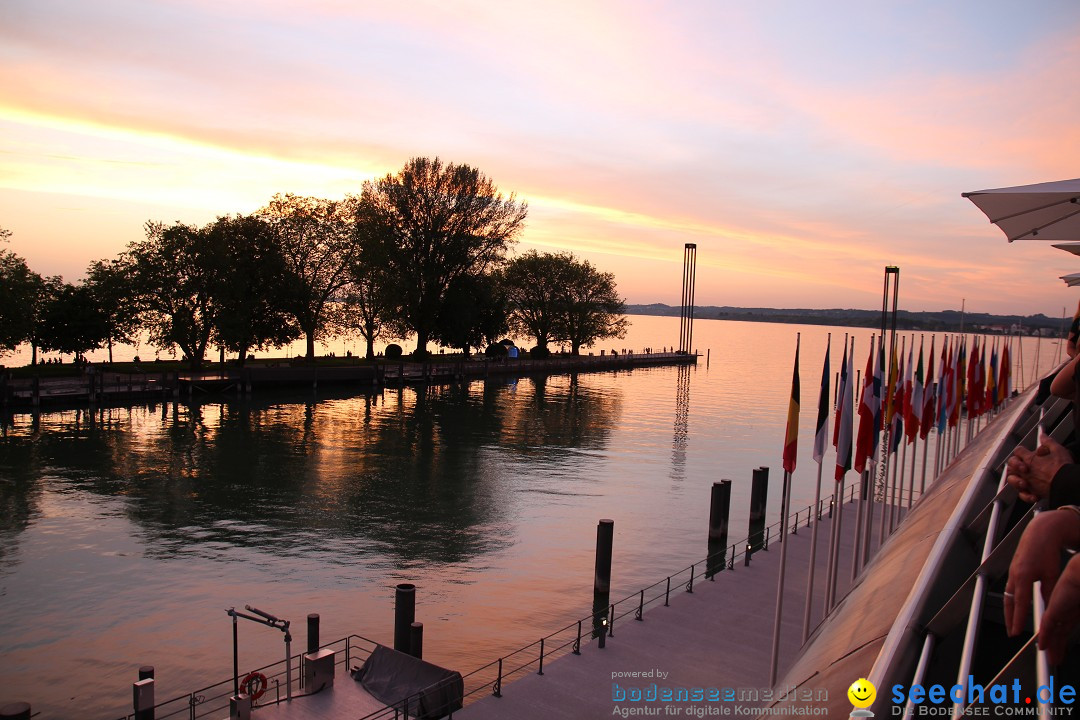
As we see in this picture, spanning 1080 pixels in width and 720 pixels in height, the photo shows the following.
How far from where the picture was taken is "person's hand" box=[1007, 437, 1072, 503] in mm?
3920

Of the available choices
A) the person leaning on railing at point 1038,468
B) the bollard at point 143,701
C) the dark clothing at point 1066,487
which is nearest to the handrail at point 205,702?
the bollard at point 143,701

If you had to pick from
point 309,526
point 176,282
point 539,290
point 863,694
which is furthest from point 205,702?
point 539,290

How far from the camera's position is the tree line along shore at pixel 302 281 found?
6391 centimetres

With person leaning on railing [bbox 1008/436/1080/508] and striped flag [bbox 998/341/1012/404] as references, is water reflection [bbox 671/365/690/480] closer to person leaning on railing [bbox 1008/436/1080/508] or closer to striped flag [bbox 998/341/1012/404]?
striped flag [bbox 998/341/1012/404]

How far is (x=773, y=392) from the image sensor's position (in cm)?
8469

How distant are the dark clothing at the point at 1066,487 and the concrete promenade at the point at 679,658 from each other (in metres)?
11.2

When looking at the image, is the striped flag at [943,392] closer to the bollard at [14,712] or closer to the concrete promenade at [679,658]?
the concrete promenade at [679,658]

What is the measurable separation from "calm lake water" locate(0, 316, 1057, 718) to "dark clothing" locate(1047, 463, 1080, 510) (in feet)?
51.3

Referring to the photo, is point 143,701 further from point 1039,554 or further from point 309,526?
point 309,526

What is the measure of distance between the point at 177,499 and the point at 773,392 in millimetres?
68467

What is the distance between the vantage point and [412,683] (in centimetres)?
1420

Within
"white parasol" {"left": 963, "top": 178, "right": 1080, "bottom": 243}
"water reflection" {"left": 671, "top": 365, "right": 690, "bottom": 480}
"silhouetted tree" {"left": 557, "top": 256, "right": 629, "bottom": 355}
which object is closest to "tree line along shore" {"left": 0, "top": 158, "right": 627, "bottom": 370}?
"silhouetted tree" {"left": 557, "top": 256, "right": 629, "bottom": 355}

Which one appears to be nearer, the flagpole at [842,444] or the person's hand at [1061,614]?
the person's hand at [1061,614]

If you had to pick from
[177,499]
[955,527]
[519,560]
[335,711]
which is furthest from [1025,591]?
[177,499]
